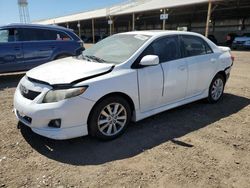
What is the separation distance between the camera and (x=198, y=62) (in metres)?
5.25

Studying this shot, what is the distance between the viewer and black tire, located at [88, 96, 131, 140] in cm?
380

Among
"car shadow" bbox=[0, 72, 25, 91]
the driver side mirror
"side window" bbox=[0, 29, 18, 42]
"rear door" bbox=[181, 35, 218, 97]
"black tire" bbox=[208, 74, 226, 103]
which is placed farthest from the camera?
"side window" bbox=[0, 29, 18, 42]

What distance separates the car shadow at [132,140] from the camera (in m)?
3.64

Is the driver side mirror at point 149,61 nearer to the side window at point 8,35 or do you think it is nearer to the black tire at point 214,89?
the black tire at point 214,89

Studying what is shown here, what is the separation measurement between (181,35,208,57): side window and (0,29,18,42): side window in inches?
223

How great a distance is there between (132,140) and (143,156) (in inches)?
19.9

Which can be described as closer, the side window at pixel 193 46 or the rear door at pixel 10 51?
the side window at pixel 193 46

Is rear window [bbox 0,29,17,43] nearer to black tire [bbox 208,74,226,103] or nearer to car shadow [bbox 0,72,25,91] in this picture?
car shadow [bbox 0,72,25,91]

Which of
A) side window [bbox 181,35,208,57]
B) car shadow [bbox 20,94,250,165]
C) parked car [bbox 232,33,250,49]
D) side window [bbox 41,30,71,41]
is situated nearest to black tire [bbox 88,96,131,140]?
car shadow [bbox 20,94,250,165]

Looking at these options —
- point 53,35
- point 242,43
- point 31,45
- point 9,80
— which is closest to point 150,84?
point 31,45

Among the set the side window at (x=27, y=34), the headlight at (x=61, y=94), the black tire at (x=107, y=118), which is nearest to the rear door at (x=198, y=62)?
the black tire at (x=107, y=118)

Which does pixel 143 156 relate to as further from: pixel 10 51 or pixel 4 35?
pixel 4 35

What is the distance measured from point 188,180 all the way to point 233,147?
1.24 meters

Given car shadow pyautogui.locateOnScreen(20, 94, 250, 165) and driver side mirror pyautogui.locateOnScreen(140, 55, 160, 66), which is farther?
driver side mirror pyautogui.locateOnScreen(140, 55, 160, 66)
